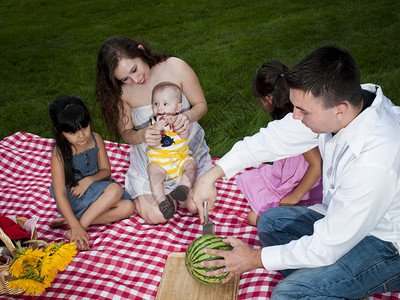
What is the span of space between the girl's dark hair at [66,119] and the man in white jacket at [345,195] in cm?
146

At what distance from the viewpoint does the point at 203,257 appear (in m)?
2.52

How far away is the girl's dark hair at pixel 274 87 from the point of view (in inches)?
124

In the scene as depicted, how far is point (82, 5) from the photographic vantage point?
9.70 meters

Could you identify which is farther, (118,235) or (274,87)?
(118,235)

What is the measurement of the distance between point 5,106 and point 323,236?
502 cm

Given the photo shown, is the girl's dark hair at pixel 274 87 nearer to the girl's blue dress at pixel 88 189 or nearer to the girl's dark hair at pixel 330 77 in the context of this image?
the girl's dark hair at pixel 330 77

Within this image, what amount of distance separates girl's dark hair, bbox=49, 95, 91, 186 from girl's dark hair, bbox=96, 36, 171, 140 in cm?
27

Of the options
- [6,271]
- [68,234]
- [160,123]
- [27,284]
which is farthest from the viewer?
[68,234]

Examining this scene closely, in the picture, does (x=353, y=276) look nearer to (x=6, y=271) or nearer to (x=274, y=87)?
(x=274, y=87)

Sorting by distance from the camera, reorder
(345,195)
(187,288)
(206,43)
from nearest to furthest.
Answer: (345,195)
(187,288)
(206,43)

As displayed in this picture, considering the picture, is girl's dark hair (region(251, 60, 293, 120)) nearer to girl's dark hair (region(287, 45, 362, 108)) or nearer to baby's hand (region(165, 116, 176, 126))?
baby's hand (region(165, 116, 176, 126))

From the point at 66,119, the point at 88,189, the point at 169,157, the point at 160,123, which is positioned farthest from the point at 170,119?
the point at 88,189

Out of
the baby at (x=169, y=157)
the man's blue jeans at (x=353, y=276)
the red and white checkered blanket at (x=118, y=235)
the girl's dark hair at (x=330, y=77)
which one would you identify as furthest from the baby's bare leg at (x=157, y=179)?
the girl's dark hair at (x=330, y=77)

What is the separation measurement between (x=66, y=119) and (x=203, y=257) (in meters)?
1.44
